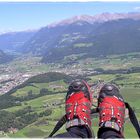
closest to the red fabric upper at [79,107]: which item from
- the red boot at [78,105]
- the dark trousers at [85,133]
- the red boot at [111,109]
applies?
the red boot at [78,105]

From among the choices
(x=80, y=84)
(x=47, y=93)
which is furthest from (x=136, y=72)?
(x=80, y=84)

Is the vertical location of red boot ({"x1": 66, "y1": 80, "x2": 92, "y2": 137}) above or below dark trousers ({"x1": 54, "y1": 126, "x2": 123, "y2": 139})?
above

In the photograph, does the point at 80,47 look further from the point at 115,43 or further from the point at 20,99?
the point at 20,99

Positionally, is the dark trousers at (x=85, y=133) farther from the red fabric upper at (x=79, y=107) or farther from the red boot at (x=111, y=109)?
the red fabric upper at (x=79, y=107)

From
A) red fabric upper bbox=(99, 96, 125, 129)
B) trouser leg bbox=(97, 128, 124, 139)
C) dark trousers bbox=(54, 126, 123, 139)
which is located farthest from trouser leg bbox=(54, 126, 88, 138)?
red fabric upper bbox=(99, 96, 125, 129)

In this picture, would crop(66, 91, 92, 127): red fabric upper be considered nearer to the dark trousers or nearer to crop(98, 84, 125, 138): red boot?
crop(98, 84, 125, 138): red boot

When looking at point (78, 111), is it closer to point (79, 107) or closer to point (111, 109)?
point (79, 107)

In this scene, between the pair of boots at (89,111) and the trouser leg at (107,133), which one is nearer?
the trouser leg at (107,133)
